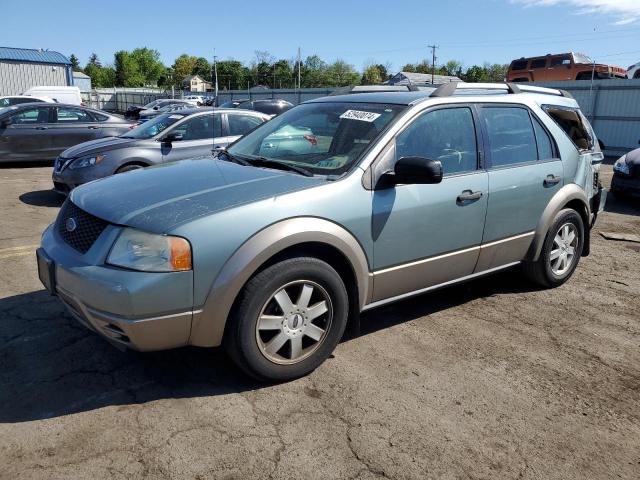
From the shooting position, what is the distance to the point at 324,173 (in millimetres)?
3533

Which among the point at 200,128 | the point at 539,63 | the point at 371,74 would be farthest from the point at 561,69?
the point at 371,74

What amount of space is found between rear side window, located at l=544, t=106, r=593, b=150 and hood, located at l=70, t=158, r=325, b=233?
9.41 ft

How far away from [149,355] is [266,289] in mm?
1122

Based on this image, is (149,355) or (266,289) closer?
(266,289)

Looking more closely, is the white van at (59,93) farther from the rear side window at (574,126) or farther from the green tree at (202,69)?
the green tree at (202,69)

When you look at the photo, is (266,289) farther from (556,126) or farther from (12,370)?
(556,126)

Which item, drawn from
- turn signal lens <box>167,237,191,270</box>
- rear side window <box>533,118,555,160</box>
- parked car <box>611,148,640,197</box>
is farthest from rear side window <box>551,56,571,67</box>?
turn signal lens <box>167,237,191,270</box>

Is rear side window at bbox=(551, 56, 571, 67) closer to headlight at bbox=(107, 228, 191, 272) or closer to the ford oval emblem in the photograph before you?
the ford oval emblem

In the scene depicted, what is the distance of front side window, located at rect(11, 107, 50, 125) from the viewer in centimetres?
1228

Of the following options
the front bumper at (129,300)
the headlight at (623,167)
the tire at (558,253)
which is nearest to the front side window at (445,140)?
the tire at (558,253)

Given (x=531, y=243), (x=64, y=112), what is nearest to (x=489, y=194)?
(x=531, y=243)

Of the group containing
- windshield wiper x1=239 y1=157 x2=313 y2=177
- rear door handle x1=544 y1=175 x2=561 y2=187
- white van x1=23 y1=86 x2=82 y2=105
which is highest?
white van x1=23 y1=86 x2=82 y2=105

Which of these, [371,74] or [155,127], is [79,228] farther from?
[371,74]

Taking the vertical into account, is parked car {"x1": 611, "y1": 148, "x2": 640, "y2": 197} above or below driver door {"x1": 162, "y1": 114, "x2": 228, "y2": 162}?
below
